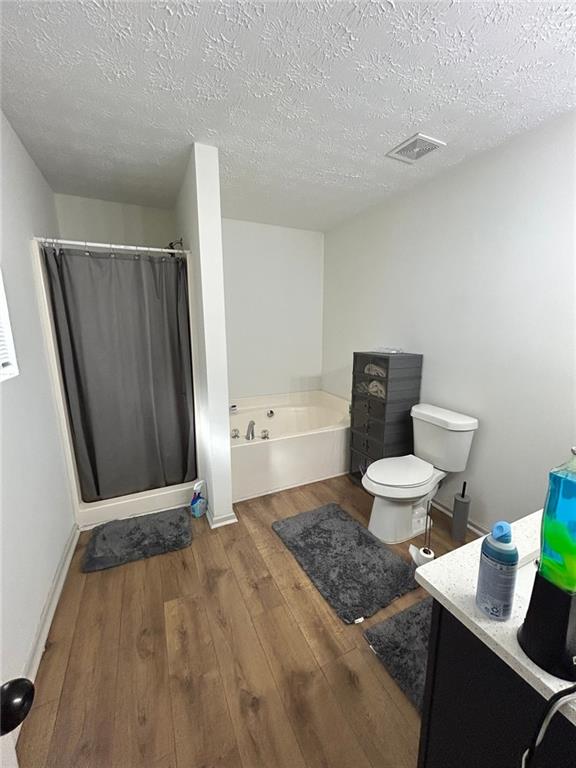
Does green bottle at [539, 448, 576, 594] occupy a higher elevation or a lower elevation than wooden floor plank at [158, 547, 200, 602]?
higher

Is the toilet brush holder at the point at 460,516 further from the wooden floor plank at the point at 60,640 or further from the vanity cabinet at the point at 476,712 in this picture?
the wooden floor plank at the point at 60,640

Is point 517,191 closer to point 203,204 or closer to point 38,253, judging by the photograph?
point 203,204

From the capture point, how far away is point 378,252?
2.68 m

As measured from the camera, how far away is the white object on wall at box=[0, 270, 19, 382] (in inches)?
48.6

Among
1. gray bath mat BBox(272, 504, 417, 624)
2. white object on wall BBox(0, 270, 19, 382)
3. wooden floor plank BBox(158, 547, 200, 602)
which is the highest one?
white object on wall BBox(0, 270, 19, 382)

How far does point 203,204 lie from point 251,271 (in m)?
1.34

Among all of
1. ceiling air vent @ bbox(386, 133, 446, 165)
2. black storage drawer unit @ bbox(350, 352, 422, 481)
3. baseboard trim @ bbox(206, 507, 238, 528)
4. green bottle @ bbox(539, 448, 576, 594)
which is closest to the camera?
green bottle @ bbox(539, 448, 576, 594)

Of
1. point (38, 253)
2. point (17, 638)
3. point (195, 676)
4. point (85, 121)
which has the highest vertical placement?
point (85, 121)

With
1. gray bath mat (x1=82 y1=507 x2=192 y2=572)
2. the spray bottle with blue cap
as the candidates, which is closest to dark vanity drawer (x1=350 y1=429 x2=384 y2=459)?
gray bath mat (x1=82 y1=507 x2=192 y2=572)

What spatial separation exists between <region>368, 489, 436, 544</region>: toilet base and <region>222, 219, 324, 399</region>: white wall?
70.1 inches

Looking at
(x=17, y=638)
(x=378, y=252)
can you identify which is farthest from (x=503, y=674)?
(x=378, y=252)

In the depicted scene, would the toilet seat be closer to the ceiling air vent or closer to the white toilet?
the white toilet

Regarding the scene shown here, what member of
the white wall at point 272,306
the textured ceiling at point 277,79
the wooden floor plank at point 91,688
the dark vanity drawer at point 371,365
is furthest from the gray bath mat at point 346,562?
the textured ceiling at point 277,79

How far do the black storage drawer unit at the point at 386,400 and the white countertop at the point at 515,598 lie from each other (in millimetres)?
1400
